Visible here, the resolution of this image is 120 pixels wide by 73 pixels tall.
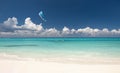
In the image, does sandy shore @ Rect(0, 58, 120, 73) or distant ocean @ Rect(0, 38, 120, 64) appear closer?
sandy shore @ Rect(0, 58, 120, 73)

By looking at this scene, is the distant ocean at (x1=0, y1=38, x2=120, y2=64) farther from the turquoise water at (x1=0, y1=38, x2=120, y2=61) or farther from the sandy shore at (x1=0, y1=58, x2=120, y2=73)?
the sandy shore at (x1=0, y1=58, x2=120, y2=73)

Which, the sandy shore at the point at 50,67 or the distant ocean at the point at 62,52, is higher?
the distant ocean at the point at 62,52

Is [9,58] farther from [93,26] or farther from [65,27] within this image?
[93,26]

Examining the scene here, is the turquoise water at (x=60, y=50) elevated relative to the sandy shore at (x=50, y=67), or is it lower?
elevated

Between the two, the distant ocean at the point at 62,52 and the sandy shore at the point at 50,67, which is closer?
the sandy shore at the point at 50,67

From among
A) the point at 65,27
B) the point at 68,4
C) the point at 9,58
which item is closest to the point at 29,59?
the point at 9,58

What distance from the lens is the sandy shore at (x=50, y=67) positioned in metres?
3.38

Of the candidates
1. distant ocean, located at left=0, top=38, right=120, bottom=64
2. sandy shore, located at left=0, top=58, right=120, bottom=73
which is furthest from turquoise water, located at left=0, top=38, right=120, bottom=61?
sandy shore, located at left=0, top=58, right=120, bottom=73

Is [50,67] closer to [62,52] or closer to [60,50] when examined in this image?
[62,52]

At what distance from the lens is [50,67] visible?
3.52 m

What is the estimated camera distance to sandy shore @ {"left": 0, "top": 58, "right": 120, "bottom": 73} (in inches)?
133

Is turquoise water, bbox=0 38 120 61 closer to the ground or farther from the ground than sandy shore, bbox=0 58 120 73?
farther from the ground

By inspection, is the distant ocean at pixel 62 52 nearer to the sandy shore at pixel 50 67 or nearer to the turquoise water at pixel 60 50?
the turquoise water at pixel 60 50

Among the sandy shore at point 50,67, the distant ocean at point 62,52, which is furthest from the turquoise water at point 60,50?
the sandy shore at point 50,67
